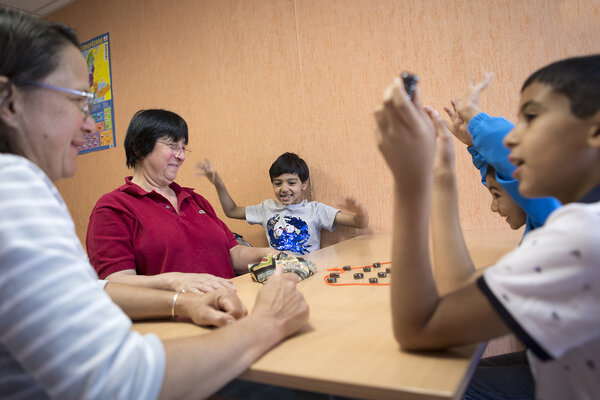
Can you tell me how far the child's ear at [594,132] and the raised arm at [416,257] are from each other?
0.25 meters

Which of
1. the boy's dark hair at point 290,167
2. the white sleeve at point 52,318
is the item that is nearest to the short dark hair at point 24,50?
the white sleeve at point 52,318

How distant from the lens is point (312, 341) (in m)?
0.76

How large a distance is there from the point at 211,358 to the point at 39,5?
4661 mm

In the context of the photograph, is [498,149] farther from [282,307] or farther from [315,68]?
[315,68]

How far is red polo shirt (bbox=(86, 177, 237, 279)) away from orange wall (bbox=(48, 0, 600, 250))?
120 centimetres

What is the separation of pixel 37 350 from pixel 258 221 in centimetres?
220

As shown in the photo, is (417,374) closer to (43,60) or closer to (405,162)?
(405,162)

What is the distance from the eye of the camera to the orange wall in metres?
2.18

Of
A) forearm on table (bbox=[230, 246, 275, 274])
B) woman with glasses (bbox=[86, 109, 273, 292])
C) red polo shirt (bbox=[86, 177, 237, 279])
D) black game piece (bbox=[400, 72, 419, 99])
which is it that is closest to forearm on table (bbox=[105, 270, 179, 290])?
woman with glasses (bbox=[86, 109, 273, 292])

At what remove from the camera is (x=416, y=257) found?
64 cm

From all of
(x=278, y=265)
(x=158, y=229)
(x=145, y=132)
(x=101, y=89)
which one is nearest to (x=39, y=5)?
(x=101, y=89)

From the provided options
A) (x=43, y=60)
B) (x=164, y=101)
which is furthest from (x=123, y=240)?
(x=164, y=101)

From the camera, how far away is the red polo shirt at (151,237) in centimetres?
139

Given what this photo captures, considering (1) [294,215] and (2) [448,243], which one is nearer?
(2) [448,243]
